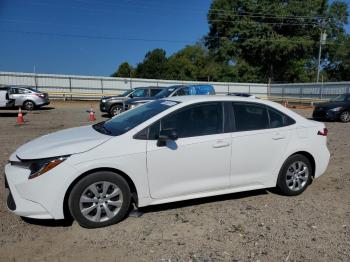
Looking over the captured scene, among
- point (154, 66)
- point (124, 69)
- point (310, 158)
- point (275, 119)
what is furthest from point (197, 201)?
point (124, 69)

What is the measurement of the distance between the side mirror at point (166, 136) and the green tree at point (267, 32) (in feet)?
161

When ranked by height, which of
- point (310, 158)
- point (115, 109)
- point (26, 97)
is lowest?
point (310, 158)

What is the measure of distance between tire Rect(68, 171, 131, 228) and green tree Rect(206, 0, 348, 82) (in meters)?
49.5

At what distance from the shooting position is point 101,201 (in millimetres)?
3971

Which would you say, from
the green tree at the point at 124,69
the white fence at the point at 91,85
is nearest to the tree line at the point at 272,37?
the white fence at the point at 91,85

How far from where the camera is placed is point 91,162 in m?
3.82

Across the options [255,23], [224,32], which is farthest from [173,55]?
[255,23]

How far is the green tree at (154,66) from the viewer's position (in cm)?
6881

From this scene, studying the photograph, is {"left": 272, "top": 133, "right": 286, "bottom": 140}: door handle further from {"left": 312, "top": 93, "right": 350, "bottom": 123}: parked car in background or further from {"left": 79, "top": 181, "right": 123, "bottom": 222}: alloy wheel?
{"left": 312, "top": 93, "right": 350, "bottom": 123}: parked car in background

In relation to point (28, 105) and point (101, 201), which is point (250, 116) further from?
point (28, 105)

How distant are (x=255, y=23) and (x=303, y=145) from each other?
161ft

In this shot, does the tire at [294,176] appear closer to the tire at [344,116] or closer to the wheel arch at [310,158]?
the wheel arch at [310,158]

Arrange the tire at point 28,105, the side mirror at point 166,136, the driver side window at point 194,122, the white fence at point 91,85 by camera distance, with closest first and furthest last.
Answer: the side mirror at point 166,136 → the driver side window at point 194,122 → the tire at point 28,105 → the white fence at point 91,85

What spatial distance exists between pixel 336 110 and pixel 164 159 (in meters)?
14.1
